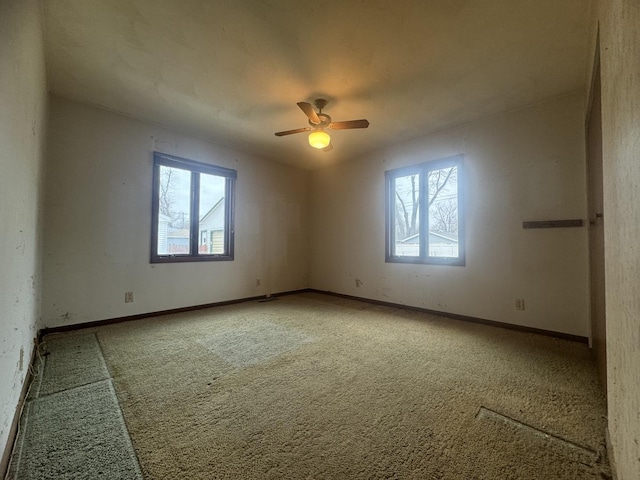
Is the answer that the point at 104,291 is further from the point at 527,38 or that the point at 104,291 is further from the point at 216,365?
the point at 527,38

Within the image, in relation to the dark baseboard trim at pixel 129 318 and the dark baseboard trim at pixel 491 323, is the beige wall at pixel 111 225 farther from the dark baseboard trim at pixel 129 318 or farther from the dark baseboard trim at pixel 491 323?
the dark baseboard trim at pixel 491 323

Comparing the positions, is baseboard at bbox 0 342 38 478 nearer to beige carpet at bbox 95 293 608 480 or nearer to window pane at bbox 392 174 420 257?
beige carpet at bbox 95 293 608 480

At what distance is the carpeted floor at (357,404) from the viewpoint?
1119mm

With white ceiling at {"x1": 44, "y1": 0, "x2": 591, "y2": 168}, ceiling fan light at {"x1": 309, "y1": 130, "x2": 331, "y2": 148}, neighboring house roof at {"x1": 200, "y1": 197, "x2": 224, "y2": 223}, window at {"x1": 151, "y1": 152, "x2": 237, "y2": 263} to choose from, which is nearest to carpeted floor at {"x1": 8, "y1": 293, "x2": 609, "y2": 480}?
window at {"x1": 151, "y1": 152, "x2": 237, "y2": 263}

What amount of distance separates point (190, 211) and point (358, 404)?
3469 mm

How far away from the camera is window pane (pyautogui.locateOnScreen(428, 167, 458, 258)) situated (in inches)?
136

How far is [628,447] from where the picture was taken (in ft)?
2.86

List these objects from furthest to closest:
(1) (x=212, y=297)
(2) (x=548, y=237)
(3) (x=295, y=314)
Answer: (1) (x=212, y=297) → (3) (x=295, y=314) → (2) (x=548, y=237)

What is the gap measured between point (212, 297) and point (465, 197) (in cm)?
391

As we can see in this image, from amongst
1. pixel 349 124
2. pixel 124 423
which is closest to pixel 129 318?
pixel 124 423

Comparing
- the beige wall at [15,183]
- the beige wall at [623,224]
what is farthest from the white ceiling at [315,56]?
the beige wall at [623,224]

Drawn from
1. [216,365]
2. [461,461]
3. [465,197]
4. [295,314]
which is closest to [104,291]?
[216,365]

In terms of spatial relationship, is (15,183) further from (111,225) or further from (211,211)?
(211,211)

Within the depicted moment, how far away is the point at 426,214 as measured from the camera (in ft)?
12.3
